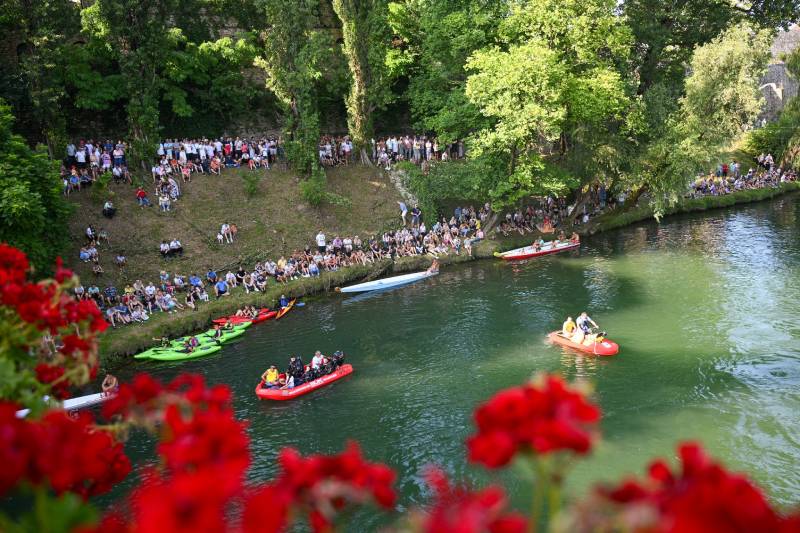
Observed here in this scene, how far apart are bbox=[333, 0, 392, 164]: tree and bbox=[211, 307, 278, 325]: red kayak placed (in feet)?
50.7

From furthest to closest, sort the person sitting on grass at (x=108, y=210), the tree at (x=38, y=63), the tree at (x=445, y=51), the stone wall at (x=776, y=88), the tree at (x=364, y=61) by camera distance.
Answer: the stone wall at (x=776, y=88) < the tree at (x=445, y=51) < the tree at (x=364, y=61) < the person sitting on grass at (x=108, y=210) < the tree at (x=38, y=63)

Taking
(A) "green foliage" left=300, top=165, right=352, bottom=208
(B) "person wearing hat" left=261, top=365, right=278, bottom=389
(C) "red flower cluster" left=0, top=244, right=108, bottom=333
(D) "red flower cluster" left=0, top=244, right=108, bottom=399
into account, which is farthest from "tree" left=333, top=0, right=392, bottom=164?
(D) "red flower cluster" left=0, top=244, right=108, bottom=399

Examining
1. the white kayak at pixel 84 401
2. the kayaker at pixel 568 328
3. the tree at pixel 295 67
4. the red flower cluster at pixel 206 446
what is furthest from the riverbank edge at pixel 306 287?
the red flower cluster at pixel 206 446

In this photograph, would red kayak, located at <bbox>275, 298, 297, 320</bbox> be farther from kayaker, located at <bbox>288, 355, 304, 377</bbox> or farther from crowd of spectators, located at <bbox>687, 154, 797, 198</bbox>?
crowd of spectators, located at <bbox>687, 154, 797, 198</bbox>

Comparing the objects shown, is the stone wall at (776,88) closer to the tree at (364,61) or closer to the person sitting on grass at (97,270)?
the tree at (364,61)

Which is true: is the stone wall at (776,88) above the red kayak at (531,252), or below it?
above

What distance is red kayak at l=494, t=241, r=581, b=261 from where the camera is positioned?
36375mm

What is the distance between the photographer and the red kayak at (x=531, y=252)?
36.4 m

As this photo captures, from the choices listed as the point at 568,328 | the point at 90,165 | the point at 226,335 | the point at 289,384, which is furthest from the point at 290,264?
the point at 568,328

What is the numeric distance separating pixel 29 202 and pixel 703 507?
78.7 ft

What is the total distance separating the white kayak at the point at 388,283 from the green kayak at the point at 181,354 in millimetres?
8665

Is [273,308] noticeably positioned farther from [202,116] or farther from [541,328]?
[202,116]

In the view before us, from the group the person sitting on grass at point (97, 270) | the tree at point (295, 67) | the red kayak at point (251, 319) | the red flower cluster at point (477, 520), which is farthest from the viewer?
the tree at point (295, 67)

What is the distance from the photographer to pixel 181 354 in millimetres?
24203
